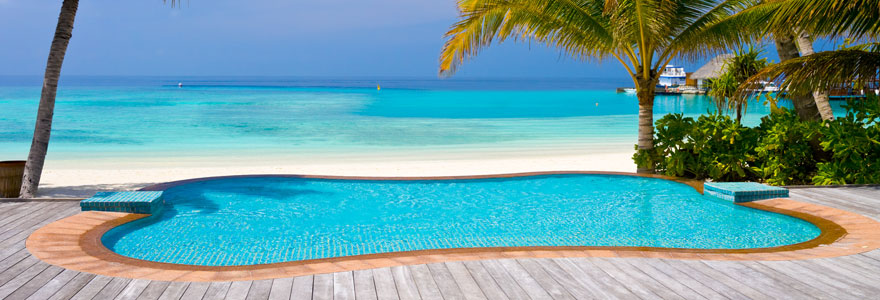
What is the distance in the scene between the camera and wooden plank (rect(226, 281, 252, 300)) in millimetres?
3430

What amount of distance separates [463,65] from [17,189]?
5516 mm

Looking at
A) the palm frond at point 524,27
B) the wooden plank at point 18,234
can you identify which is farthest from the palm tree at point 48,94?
the palm frond at point 524,27

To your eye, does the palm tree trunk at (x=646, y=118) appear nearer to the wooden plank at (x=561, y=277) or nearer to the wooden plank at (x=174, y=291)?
the wooden plank at (x=561, y=277)

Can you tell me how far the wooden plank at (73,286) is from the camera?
3438mm

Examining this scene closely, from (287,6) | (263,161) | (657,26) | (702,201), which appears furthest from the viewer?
(287,6)

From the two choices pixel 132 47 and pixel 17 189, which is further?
pixel 132 47

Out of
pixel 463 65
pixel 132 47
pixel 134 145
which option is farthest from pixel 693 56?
pixel 132 47

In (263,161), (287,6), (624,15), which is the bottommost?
(263,161)

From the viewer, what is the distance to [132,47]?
74.6 m

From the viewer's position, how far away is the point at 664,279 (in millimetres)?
3773

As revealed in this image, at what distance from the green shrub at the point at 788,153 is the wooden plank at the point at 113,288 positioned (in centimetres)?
698

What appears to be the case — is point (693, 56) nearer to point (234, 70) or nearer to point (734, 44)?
point (734, 44)

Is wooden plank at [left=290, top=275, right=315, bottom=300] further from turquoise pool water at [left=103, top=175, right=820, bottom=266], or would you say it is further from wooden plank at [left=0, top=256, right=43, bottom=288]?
turquoise pool water at [left=103, top=175, right=820, bottom=266]

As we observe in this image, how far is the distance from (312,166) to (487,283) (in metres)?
9.71
